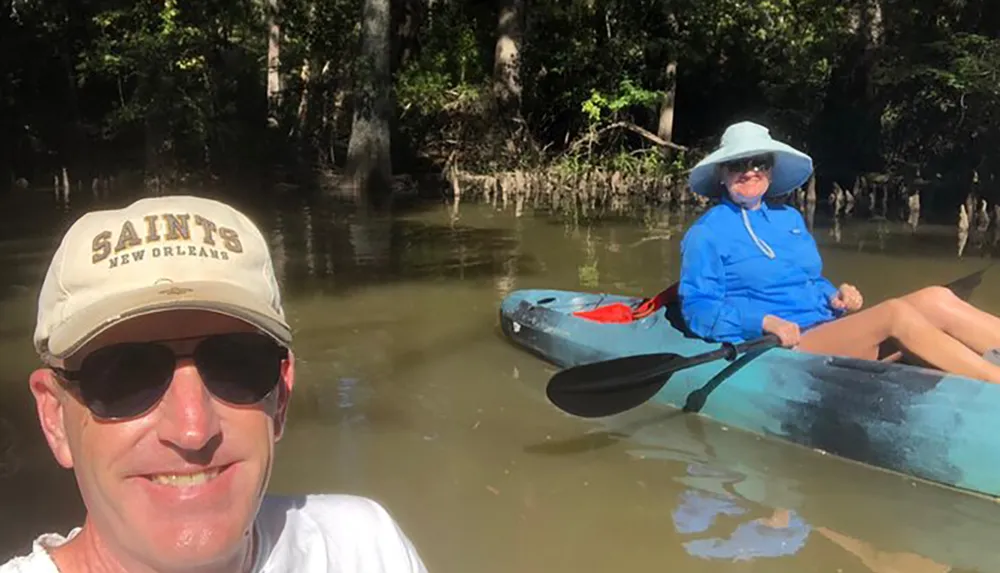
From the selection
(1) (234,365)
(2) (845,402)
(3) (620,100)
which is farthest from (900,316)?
(3) (620,100)

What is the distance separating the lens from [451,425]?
5164 mm

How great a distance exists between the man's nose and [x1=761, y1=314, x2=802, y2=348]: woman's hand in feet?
12.7

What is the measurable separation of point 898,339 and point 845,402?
0.36 meters

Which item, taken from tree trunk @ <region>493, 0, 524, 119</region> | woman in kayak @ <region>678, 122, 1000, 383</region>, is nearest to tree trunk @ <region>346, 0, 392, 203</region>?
tree trunk @ <region>493, 0, 524, 119</region>

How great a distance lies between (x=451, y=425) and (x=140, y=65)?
45.6ft

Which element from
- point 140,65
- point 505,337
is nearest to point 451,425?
point 505,337

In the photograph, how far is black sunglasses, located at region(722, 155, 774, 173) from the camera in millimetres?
4848

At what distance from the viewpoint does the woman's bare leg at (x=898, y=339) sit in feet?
14.1

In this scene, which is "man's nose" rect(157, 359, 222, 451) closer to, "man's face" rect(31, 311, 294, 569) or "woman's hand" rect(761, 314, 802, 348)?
"man's face" rect(31, 311, 294, 569)

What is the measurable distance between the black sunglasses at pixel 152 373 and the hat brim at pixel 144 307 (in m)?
0.04

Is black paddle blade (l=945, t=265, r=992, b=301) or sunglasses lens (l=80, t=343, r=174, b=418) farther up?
sunglasses lens (l=80, t=343, r=174, b=418)

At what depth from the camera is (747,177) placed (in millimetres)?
4867

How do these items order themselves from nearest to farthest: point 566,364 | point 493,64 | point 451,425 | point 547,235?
point 451,425 < point 566,364 < point 547,235 < point 493,64

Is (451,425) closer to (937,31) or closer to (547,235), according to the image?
(547,235)
